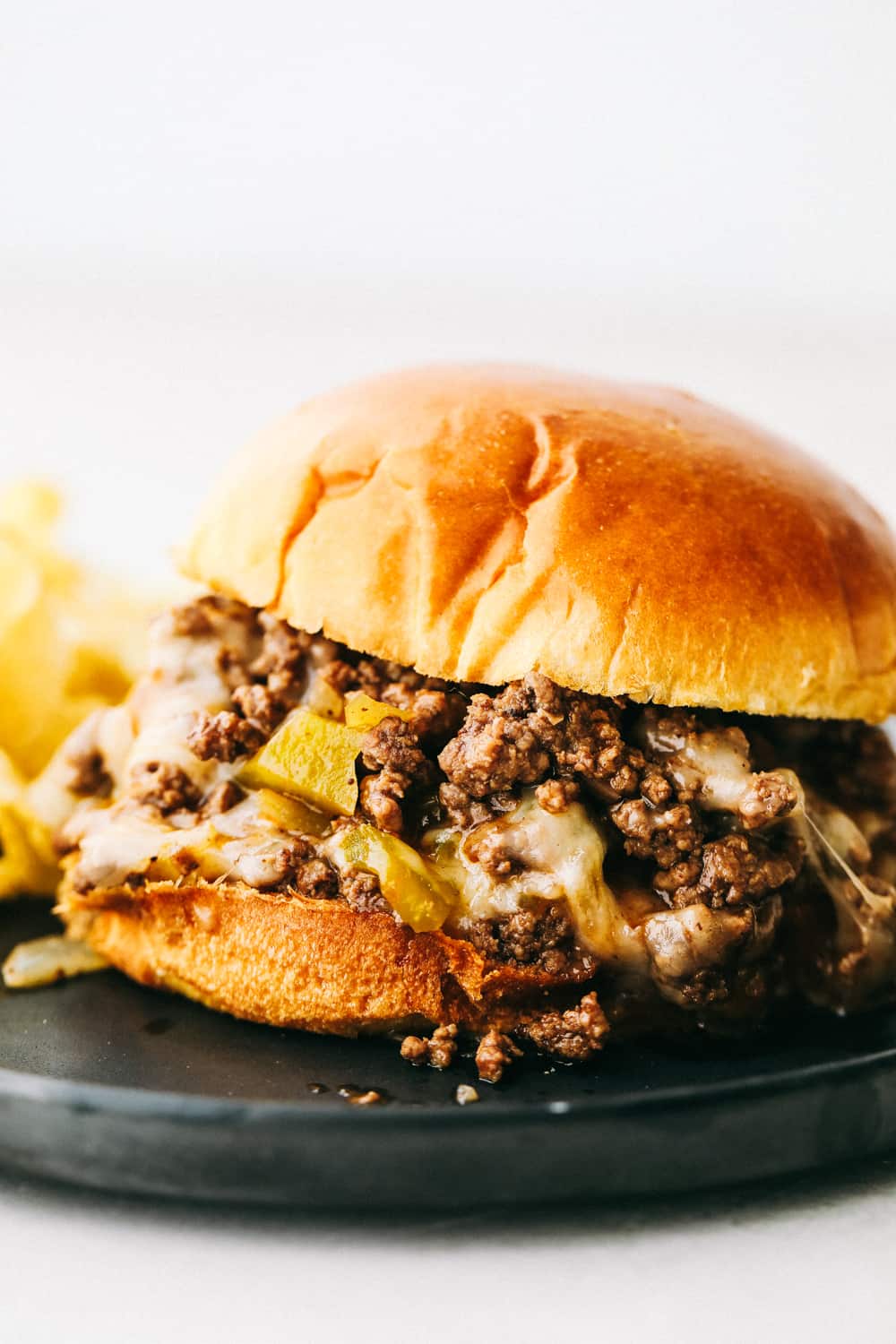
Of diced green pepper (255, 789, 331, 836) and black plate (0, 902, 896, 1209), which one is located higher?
diced green pepper (255, 789, 331, 836)

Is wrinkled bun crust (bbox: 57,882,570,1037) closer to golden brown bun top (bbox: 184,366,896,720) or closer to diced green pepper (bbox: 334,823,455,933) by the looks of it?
diced green pepper (bbox: 334,823,455,933)

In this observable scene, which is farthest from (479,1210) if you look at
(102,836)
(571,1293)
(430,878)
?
(102,836)

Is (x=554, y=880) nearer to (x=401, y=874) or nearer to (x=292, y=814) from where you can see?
(x=401, y=874)

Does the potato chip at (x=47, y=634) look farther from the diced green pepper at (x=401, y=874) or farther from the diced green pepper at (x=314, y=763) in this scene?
the diced green pepper at (x=401, y=874)

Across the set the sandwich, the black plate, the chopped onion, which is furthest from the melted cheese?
Result: the chopped onion

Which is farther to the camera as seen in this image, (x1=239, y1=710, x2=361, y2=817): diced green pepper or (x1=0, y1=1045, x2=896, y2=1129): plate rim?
(x1=239, y1=710, x2=361, y2=817): diced green pepper

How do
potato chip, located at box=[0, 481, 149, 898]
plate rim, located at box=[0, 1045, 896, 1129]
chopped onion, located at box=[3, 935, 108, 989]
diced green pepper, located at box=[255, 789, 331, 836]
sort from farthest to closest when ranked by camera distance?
1. potato chip, located at box=[0, 481, 149, 898]
2. chopped onion, located at box=[3, 935, 108, 989]
3. diced green pepper, located at box=[255, 789, 331, 836]
4. plate rim, located at box=[0, 1045, 896, 1129]

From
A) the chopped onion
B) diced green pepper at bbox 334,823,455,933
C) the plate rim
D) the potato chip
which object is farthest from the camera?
the potato chip

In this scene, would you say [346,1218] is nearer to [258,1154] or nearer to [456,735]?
[258,1154]
